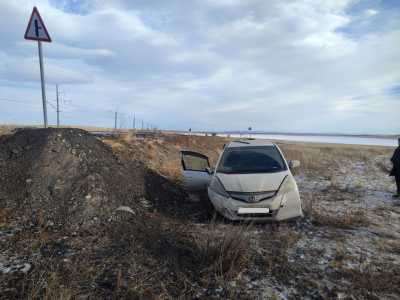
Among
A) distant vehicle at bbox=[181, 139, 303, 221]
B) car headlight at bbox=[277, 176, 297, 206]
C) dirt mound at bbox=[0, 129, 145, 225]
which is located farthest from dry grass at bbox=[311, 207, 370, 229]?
dirt mound at bbox=[0, 129, 145, 225]

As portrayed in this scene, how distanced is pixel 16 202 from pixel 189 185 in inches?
150

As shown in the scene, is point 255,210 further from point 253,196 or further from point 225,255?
point 225,255

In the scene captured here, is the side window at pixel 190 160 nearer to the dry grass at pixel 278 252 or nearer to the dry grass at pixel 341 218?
the dry grass at pixel 278 252

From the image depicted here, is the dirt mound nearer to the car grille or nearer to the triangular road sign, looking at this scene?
the triangular road sign

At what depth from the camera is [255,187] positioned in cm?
493

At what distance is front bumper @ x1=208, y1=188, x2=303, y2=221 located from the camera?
4777mm

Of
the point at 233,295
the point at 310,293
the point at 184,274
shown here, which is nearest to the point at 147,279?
the point at 184,274

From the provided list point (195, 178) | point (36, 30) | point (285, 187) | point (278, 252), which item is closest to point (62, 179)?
point (195, 178)

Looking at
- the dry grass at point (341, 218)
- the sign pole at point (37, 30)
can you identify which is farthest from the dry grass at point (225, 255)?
the sign pole at point (37, 30)

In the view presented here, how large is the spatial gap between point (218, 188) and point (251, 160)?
1.30m

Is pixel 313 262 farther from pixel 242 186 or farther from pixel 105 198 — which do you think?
pixel 105 198

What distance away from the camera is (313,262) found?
11.9ft

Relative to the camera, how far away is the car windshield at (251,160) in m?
5.69

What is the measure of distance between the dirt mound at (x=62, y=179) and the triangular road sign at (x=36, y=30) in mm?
2223
